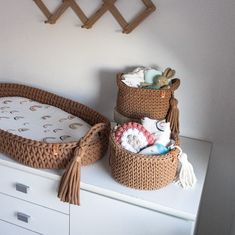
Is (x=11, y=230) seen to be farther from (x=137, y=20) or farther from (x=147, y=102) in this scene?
(x=137, y=20)

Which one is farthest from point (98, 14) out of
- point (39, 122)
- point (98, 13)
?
point (39, 122)

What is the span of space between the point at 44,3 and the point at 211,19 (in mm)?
697

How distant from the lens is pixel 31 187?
1240 mm

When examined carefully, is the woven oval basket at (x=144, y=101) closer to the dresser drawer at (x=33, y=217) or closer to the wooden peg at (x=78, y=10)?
the wooden peg at (x=78, y=10)

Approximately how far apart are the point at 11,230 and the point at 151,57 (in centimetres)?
85

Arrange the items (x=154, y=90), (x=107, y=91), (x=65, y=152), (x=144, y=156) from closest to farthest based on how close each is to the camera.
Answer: (x=144, y=156) < (x=65, y=152) < (x=154, y=90) < (x=107, y=91)

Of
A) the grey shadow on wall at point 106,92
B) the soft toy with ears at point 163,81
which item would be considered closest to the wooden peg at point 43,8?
the grey shadow on wall at point 106,92

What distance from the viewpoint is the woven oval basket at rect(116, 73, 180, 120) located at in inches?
50.9

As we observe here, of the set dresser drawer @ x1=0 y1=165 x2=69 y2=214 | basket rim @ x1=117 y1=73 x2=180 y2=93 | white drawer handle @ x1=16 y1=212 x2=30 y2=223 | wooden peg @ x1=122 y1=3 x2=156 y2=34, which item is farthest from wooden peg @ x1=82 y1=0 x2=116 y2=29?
white drawer handle @ x1=16 y1=212 x2=30 y2=223

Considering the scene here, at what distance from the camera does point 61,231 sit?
A: 1.26 m

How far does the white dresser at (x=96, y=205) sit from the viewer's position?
42.3 inches

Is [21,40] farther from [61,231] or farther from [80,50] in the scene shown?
[61,231]

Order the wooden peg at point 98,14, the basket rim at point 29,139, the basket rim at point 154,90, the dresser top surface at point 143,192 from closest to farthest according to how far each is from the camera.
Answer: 1. the dresser top surface at point 143,192
2. the basket rim at point 29,139
3. the basket rim at point 154,90
4. the wooden peg at point 98,14

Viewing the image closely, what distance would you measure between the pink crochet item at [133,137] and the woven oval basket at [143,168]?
3 cm
